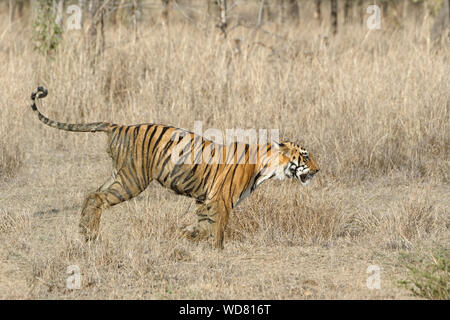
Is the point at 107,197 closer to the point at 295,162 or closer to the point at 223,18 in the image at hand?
the point at 295,162

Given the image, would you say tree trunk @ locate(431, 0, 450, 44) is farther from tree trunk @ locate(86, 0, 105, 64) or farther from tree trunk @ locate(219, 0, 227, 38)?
tree trunk @ locate(86, 0, 105, 64)

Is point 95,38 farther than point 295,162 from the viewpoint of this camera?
Yes

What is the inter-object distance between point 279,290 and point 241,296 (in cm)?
25

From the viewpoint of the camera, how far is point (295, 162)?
5.18 m

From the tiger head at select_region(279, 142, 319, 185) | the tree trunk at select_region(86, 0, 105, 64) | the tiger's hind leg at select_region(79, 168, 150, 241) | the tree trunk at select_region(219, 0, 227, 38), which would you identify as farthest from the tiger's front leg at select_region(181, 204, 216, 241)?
the tree trunk at select_region(219, 0, 227, 38)

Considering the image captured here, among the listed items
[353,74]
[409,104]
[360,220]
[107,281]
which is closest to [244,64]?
[353,74]

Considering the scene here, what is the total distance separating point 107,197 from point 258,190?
128cm

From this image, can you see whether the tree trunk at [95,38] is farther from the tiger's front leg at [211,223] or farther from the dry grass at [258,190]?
the tiger's front leg at [211,223]

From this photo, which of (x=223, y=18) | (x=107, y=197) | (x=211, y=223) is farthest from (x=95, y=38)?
(x=211, y=223)

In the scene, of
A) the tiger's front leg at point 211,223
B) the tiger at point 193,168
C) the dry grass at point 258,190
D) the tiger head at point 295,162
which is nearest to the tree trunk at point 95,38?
the dry grass at point 258,190

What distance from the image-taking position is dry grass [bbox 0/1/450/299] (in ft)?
15.6

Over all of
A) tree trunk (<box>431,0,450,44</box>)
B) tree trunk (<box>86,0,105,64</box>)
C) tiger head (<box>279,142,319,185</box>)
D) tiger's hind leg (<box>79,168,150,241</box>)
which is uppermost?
tree trunk (<box>431,0,450,44</box>)

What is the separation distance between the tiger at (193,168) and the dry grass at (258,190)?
0.91 feet
